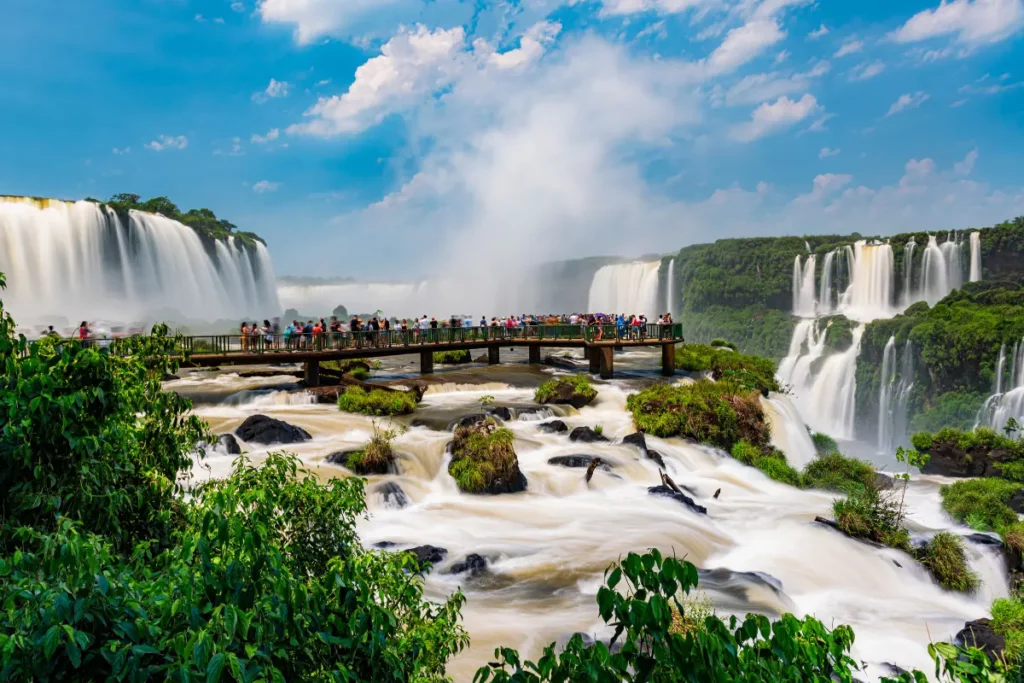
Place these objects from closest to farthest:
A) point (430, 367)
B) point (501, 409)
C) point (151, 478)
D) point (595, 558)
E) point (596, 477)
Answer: point (151, 478), point (595, 558), point (596, 477), point (501, 409), point (430, 367)

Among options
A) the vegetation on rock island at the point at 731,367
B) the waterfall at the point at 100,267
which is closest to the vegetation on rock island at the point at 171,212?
the waterfall at the point at 100,267

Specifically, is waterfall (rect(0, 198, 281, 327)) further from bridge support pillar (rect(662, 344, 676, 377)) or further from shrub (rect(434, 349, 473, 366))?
bridge support pillar (rect(662, 344, 676, 377))

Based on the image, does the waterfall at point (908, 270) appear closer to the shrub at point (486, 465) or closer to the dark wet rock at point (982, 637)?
the shrub at point (486, 465)

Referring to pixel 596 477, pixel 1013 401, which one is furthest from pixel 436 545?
pixel 1013 401

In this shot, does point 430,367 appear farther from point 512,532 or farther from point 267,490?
point 267,490

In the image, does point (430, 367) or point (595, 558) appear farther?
point (430, 367)

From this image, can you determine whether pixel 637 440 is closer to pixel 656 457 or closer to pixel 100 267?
pixel 656 457
